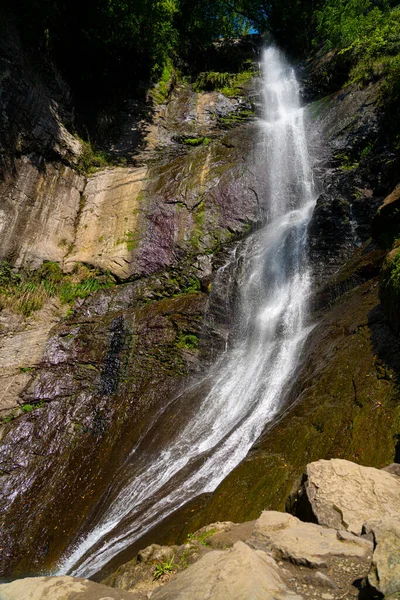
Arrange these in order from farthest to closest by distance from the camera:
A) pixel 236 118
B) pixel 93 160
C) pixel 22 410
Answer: pixel 236 118, pixel 93 160, pixel 22 410

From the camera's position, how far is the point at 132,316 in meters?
11.0

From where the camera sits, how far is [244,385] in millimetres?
8445

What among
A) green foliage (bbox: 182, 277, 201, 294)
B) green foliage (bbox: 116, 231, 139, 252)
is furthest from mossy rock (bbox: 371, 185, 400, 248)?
green foliage (bbox: 116, 231, 139, 252)

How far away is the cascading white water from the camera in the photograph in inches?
229

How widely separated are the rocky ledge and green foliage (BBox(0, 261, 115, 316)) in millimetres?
9777

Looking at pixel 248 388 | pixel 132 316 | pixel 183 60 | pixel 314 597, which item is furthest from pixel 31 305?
pixel 183 60

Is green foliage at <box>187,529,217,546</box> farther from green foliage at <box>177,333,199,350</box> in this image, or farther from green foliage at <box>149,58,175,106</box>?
green foliage at <box>149,58,175,106</box>

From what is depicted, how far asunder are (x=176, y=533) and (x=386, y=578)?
126 inches

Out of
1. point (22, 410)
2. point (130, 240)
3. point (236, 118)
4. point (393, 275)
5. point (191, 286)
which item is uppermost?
point (236, 118)

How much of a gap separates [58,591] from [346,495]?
7.84 ft

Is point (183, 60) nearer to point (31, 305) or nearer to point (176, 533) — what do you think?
point (31, 305)

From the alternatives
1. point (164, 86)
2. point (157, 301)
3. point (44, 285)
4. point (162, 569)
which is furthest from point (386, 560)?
point (164, 86)

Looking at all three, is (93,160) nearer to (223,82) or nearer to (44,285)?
(44,285)

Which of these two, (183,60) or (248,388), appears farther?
(183,60)
